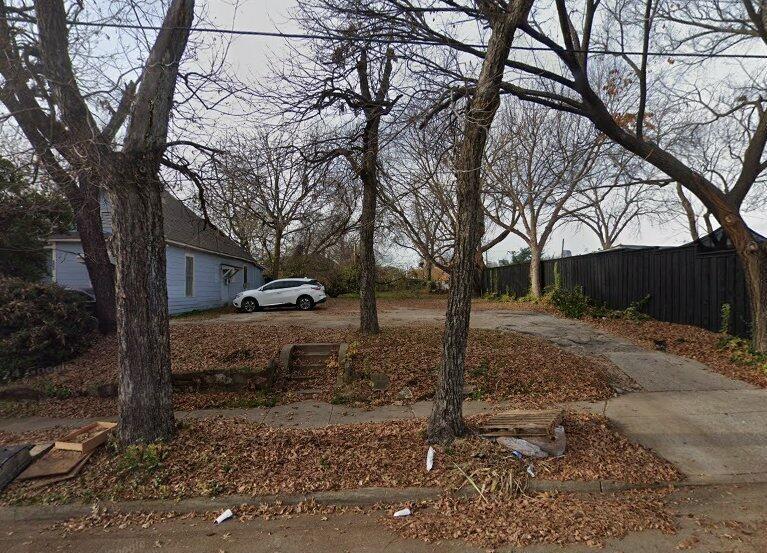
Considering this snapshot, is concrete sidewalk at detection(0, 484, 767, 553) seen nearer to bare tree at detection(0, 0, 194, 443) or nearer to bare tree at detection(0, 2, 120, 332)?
bare tree at detection(0, 0, 194, 443)

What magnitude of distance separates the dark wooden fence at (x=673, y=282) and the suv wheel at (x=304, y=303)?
34.7 ft

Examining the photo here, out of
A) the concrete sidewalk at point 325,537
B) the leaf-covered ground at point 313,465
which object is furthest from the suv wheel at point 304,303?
the concrete sidewalk at point 325,537

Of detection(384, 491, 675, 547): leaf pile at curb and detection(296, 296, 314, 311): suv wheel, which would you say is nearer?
detection(384, 491, 675, 547): leaf pile at curb

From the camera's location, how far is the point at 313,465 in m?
4.32

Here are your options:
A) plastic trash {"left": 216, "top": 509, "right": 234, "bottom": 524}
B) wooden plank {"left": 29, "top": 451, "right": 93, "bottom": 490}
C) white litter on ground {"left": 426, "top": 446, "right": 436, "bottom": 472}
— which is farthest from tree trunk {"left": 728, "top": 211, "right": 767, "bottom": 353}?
wooden plank {"left": 29, "top": 451, "right": 93, "bottom": 490}

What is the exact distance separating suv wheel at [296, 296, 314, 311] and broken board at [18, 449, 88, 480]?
48.8 ft

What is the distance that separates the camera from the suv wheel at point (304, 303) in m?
19.4

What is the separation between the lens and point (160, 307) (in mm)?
4656

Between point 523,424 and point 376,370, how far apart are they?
9.85 feet

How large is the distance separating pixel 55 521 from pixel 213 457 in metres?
1.27

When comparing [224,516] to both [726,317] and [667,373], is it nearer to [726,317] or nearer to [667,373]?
[667,373]

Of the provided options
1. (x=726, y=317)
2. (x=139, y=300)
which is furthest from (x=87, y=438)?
(x=726, y=317)

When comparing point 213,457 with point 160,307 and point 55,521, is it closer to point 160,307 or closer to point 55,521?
point 55,521

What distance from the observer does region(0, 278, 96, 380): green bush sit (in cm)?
759
